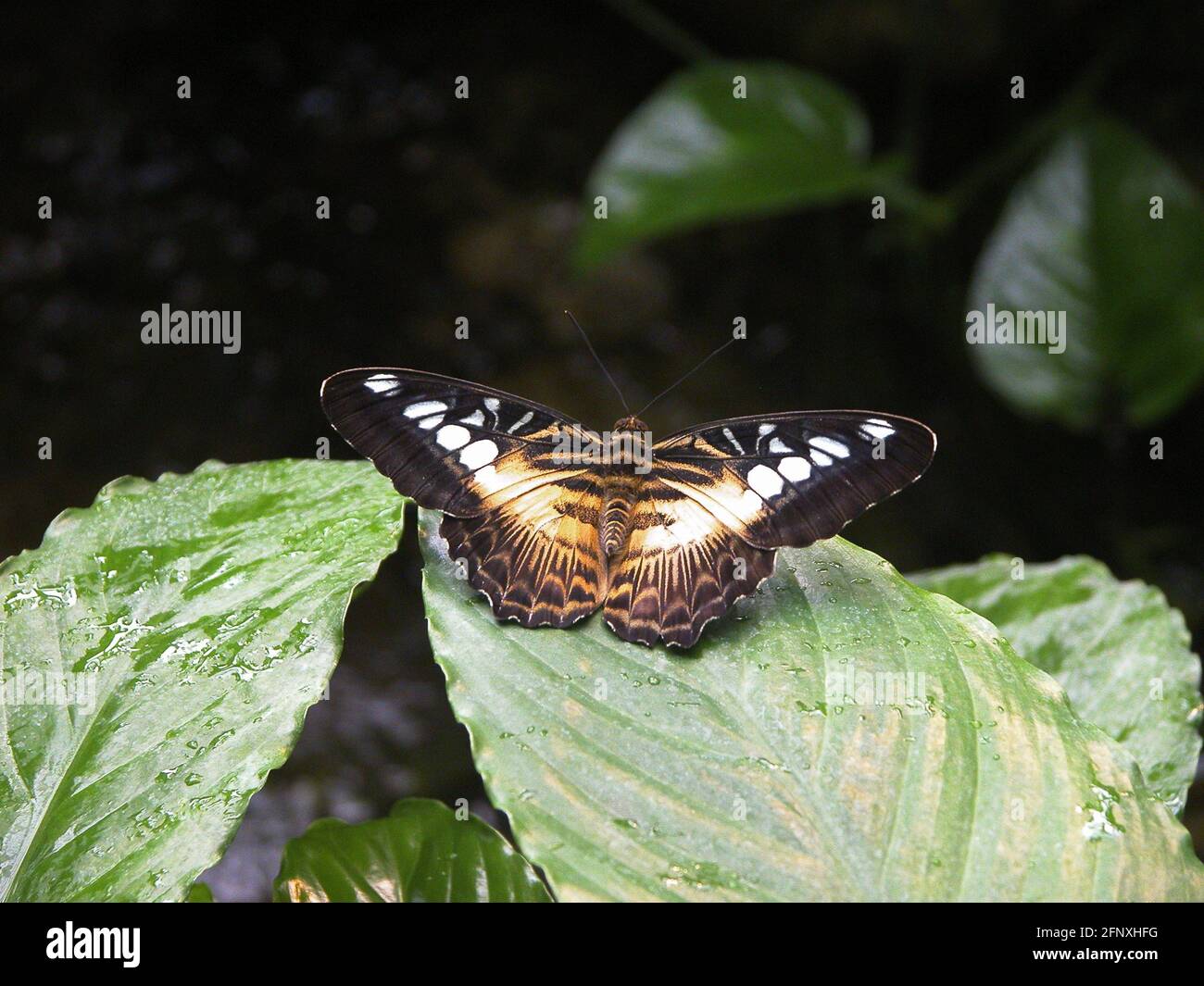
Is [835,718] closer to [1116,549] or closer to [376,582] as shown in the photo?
[376,582]

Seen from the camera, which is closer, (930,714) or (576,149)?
(930,714)

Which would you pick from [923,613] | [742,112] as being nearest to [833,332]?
[742,112]

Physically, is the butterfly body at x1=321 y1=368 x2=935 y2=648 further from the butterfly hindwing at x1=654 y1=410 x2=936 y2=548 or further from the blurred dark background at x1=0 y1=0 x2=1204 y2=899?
the blurred dark background at x1=0 y1=0 x2=1204 y2=899

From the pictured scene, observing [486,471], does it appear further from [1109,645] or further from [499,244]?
Answer: [499,244]

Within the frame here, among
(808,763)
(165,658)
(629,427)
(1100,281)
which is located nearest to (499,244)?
(1100,281)

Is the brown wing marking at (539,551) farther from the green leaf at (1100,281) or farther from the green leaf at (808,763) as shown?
the green leaf at (1100,281)

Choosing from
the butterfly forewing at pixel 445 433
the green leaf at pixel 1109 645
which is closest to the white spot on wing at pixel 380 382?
the butterfly forewing at pixel 445 433

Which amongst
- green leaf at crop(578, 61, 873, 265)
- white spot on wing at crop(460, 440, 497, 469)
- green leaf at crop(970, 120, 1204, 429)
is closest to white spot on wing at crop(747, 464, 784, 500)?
white spot on wing at crop(460, 440, 497, 469)
